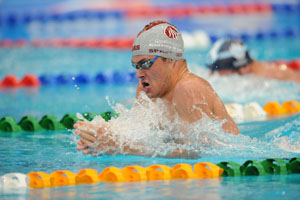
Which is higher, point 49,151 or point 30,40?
point 30,40

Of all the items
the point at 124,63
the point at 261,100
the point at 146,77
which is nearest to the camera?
the point at 146,77

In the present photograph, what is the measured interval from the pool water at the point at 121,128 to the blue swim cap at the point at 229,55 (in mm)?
236

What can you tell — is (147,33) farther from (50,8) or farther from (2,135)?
(50,8)

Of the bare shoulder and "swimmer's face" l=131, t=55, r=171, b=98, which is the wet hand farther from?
the bare shoulder

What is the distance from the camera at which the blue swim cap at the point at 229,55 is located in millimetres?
6711

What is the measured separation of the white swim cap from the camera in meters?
3.75

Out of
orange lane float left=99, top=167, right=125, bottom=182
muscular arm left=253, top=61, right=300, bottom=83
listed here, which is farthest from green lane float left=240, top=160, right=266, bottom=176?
muscular arm left=253, top=61, right=300, bottom=83

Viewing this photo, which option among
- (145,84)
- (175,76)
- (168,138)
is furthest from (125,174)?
(175,76)

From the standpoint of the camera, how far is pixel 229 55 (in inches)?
265

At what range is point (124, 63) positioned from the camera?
9406 mm

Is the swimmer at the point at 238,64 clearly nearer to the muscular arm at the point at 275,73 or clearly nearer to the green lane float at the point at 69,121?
the muscular arm at the point at 275,73

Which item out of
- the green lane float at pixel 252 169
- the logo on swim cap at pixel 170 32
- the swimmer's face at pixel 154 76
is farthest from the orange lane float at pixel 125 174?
the logo on swim cap at pixel 170 32

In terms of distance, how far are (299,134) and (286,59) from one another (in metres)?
5.33

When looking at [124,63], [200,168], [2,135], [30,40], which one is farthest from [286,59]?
[200,168]
